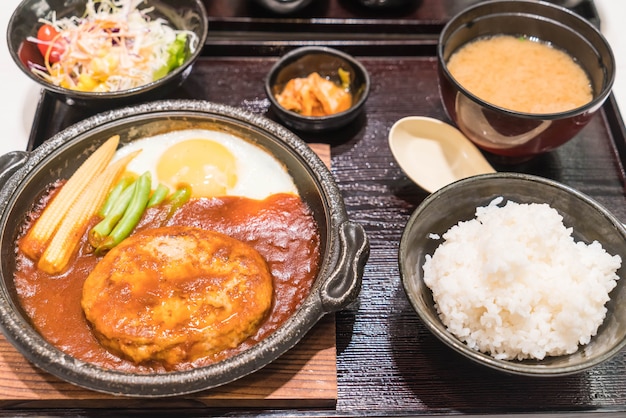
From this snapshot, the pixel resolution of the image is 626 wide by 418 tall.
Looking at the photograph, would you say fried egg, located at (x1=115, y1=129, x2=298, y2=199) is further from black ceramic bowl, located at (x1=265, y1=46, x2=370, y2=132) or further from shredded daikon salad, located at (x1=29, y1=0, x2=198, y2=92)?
shredded daikon salad, located at (x1=29, y1=0, x2=198, y2=92)

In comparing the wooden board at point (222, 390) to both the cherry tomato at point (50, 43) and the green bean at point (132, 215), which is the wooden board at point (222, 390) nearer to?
the green bean at point (132, 215)

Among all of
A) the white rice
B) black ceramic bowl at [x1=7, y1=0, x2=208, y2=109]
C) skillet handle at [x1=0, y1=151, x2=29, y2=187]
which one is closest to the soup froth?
the white rice

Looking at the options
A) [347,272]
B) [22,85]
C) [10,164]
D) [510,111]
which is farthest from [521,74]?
[22,85]

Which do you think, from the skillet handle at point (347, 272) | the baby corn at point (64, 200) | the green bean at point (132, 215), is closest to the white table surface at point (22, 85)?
the baby corn at point (64, 200)

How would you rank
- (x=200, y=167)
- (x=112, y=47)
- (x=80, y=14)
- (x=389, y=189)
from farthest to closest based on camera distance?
1. (x=80, y=14)
2. (x=112, y=47)
3. (x=389, y=189)
4. (x=200, y=167)

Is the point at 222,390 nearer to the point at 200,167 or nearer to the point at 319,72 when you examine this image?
the point at 200,167
